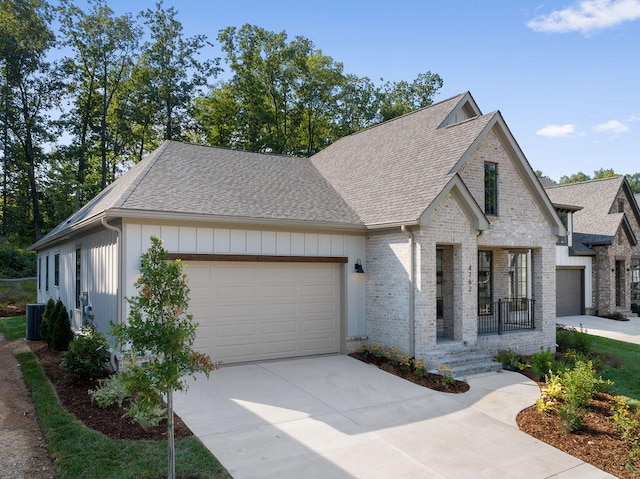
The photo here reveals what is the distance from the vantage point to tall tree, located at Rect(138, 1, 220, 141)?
32.8m

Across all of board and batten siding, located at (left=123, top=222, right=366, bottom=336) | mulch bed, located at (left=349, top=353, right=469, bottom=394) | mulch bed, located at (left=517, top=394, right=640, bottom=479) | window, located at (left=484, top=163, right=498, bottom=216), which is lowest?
mulch bed, located at (left=517, top=394, right=640, bottom=479)

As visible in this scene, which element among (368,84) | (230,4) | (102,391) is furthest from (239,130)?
(102,391)

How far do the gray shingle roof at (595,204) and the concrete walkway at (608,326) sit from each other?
455cm

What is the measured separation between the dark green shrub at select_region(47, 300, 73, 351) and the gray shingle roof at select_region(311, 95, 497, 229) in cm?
842

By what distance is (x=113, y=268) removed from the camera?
10.0 meters

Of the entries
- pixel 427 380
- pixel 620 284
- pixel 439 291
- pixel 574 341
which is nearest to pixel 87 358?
pixel 427 380

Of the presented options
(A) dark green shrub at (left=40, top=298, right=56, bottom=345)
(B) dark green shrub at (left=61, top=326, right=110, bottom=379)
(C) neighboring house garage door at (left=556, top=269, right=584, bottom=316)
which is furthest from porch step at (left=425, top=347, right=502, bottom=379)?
(C) neighboring house garage door at (left=556, top=269, right=584, bottom=316)

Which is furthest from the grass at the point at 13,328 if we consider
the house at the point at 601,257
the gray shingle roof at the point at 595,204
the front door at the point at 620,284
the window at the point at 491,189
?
the front door at the point at 620,284

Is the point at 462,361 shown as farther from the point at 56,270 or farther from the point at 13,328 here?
the point at 13,328

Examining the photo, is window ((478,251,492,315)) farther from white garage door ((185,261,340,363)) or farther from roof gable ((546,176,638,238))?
roof gable ((546,176,638,238))

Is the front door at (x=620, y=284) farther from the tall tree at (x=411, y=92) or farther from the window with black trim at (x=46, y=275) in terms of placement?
the window with black trim at (x=46, y=275)

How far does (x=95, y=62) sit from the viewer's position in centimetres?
3253

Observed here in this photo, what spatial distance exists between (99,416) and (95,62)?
32476 mm

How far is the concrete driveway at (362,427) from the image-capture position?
229 inches
